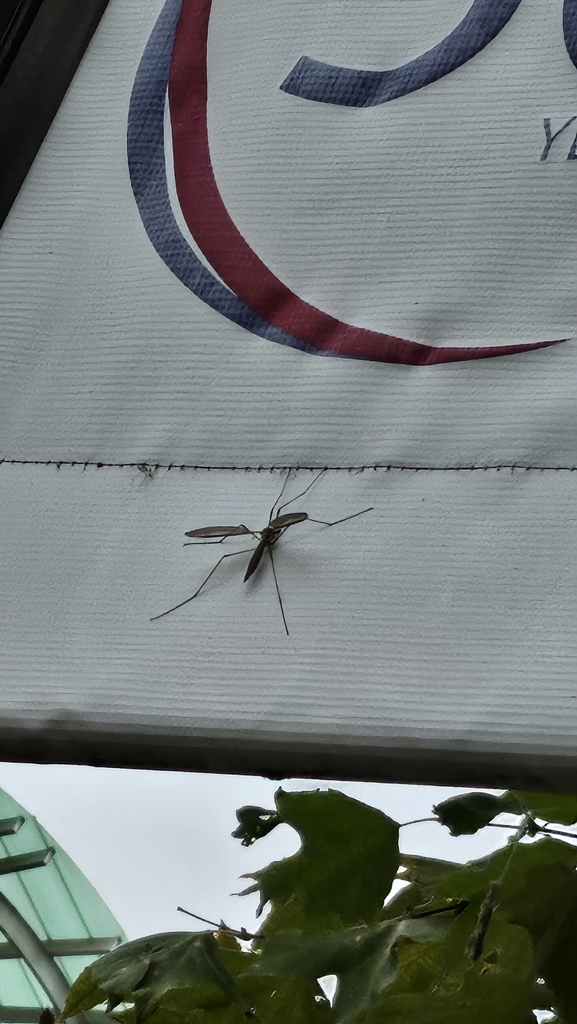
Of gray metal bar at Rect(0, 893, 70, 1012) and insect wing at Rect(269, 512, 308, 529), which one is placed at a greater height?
insect wing at Rect(269, 512, 308, 529)

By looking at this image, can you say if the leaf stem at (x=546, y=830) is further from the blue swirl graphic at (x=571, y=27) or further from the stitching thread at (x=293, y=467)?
the blue swirl graphic at (x=571, y=27)

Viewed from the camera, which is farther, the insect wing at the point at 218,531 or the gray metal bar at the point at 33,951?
the gray metal bar at the point at 33,951

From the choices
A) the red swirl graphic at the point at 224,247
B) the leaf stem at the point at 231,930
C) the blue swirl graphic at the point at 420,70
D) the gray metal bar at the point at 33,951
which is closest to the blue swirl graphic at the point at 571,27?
the blue swirl graphic at the point at 420,70

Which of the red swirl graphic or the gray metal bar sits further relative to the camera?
the gray metal bar

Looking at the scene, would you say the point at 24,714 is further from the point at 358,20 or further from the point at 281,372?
the point at 358,20

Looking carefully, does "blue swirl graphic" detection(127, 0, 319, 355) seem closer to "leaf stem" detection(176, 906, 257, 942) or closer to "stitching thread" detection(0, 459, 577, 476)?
"stitching thread" detection(0, 459, 577, 476)

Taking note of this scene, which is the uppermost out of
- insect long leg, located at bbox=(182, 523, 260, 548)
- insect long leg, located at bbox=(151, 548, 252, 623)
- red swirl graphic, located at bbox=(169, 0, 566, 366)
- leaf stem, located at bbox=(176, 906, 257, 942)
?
red swirl graphic, located at bbox=(169, 0, 566, 366)

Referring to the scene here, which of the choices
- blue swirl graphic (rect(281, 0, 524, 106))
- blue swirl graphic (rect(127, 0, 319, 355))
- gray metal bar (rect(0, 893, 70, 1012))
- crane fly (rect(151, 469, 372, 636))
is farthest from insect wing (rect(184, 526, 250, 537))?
gray metal bar (rect(0, 893, 70, 1012))

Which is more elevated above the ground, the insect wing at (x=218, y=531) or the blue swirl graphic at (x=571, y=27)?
the blue swirl graphic at (x=571, y=27)
